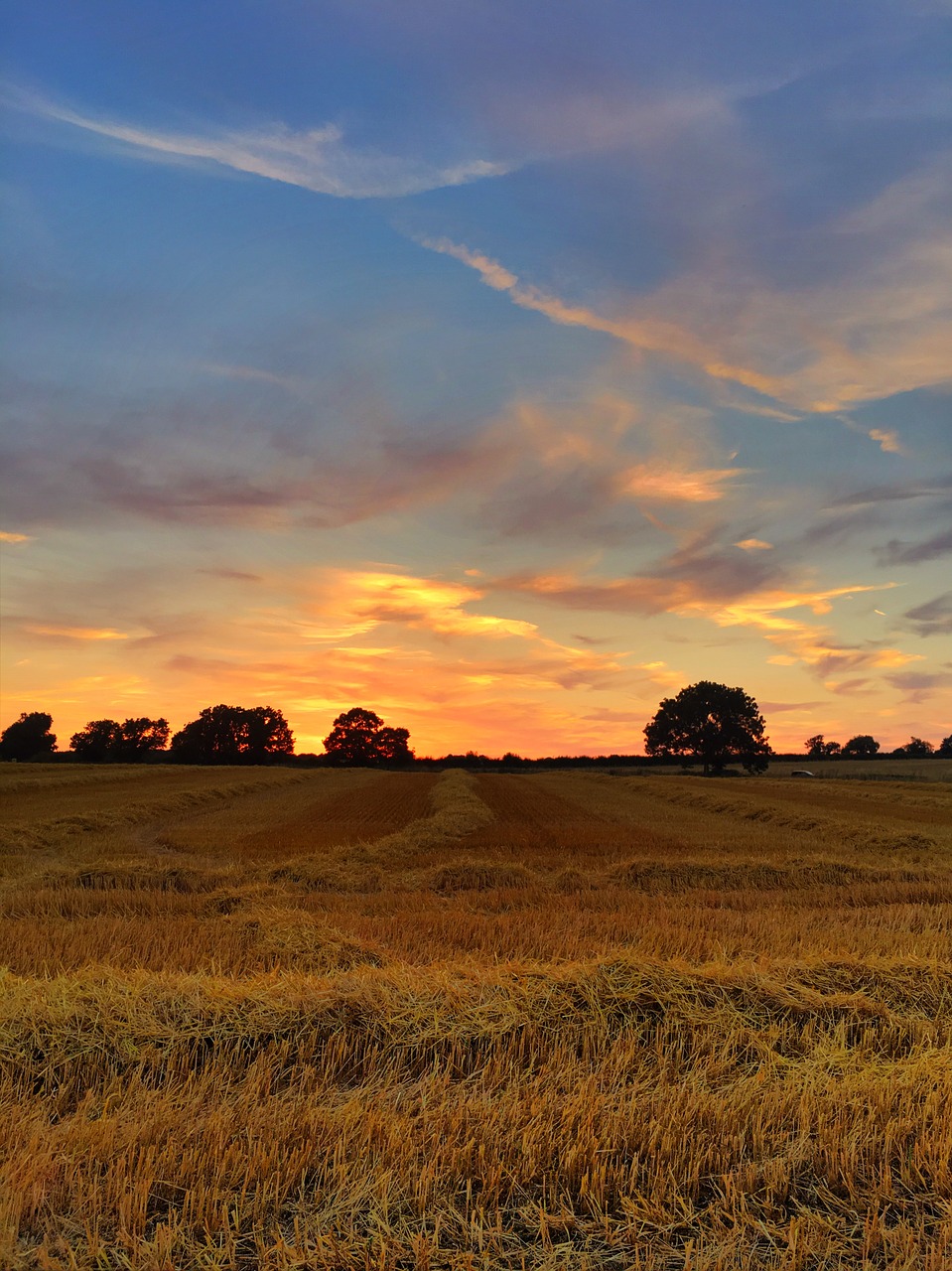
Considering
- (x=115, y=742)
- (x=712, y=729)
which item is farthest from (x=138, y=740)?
(x=712, y=729)

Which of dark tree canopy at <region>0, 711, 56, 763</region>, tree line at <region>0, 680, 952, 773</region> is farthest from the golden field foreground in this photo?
dark tree canopy at <region>0, 711, 56, 763</region>

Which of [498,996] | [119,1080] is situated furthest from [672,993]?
[119,1080]

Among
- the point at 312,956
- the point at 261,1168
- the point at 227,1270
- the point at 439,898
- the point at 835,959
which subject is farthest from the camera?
the point at 439,898

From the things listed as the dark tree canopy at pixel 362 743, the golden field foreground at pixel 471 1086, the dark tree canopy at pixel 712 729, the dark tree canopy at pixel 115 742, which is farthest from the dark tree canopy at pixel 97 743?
the golden field foreground at pixel 471 1086

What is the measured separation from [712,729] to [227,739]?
7018 cm

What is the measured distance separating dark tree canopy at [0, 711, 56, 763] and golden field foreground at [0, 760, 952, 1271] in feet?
428

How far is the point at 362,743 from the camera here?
12650 cm

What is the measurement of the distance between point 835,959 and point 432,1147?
4.58 meters

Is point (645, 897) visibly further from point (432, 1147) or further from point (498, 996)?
point (432, 1147)

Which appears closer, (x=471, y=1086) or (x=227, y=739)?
(x=471, y=1086)

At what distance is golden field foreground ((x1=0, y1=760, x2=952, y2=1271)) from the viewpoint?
3.33 m

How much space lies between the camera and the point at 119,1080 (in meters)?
4.73

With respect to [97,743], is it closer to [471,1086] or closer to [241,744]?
[241,744]

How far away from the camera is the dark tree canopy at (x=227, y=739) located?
390 ft
